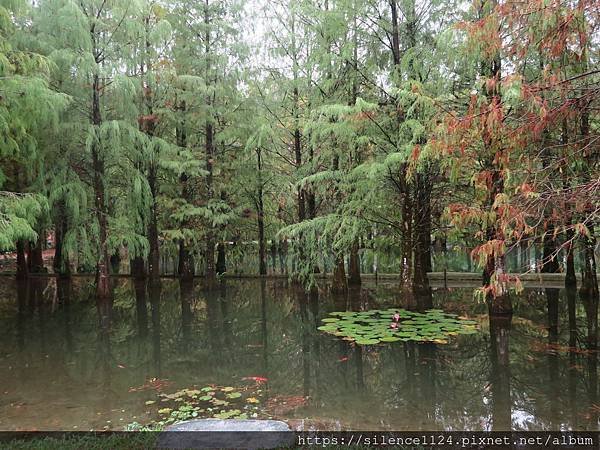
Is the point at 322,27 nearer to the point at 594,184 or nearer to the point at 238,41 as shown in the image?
the point at 238,41

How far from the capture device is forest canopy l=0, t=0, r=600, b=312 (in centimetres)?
864

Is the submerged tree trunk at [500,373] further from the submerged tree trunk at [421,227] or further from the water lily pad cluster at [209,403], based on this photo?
the water lily pad cluster at [209,403]

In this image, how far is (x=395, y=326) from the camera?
834 centimetres

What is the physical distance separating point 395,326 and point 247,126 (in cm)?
922

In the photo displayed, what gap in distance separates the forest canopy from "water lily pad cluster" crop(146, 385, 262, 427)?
10.6ft

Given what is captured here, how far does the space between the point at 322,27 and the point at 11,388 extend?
10026mm

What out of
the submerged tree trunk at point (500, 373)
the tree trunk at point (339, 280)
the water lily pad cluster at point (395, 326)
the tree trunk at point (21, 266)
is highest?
the tree trunk at point (21, 266)

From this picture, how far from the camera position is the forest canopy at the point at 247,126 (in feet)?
28.3

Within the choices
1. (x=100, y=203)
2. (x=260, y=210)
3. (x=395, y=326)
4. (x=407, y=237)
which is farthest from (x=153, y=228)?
(x=395, y=326)

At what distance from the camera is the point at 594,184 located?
328 centimetres

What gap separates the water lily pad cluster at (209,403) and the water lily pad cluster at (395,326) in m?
2.67

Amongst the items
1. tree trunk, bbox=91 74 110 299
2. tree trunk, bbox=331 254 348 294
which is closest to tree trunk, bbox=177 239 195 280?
tree trunk, bbox=91 74 110 299

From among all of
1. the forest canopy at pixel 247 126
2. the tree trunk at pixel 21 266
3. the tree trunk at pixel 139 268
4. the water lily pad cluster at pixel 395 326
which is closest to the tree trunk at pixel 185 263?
the forest canopy at pixel 247 126

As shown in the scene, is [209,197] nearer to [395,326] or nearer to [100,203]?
[100,203]
